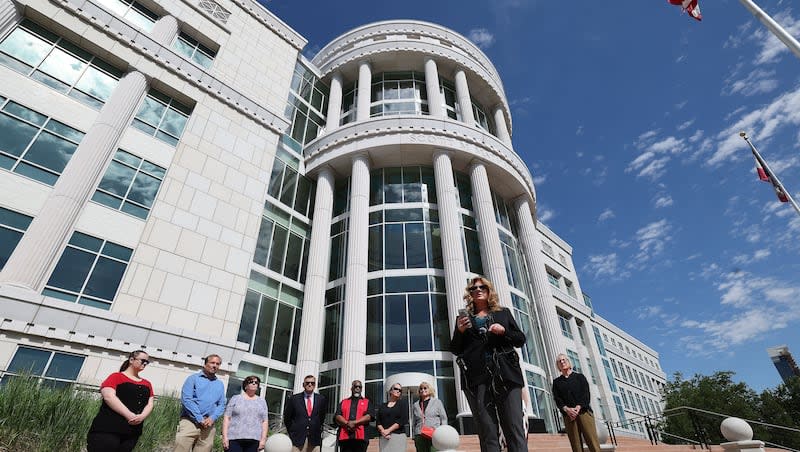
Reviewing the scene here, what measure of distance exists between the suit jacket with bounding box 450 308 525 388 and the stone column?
68.4ft

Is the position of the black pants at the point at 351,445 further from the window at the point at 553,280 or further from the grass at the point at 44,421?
the window at the point at 553,280

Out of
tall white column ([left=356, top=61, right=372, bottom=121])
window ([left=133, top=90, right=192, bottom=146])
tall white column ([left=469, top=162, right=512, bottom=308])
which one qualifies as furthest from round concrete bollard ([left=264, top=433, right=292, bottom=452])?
tall white column ([left=356, top=61, right=372, bottom=121])

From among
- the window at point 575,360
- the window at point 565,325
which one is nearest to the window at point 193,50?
the window at point 575,360

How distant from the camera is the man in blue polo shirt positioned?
5.72 m

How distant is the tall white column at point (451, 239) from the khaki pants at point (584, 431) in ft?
34.6

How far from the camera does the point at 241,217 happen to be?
57.2 feet

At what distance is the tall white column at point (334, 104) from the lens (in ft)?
85.3

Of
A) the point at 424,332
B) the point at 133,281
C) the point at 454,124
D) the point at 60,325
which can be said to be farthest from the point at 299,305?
the point at 454,124

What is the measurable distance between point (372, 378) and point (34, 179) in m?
14.6

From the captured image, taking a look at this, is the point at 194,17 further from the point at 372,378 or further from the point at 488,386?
the point at 488,386

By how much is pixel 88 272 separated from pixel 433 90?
70.9 ft

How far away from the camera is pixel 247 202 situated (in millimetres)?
17938

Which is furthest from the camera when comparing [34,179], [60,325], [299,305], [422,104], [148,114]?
[422,104]

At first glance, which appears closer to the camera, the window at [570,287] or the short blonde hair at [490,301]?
the short blonde hair at [490,301]
